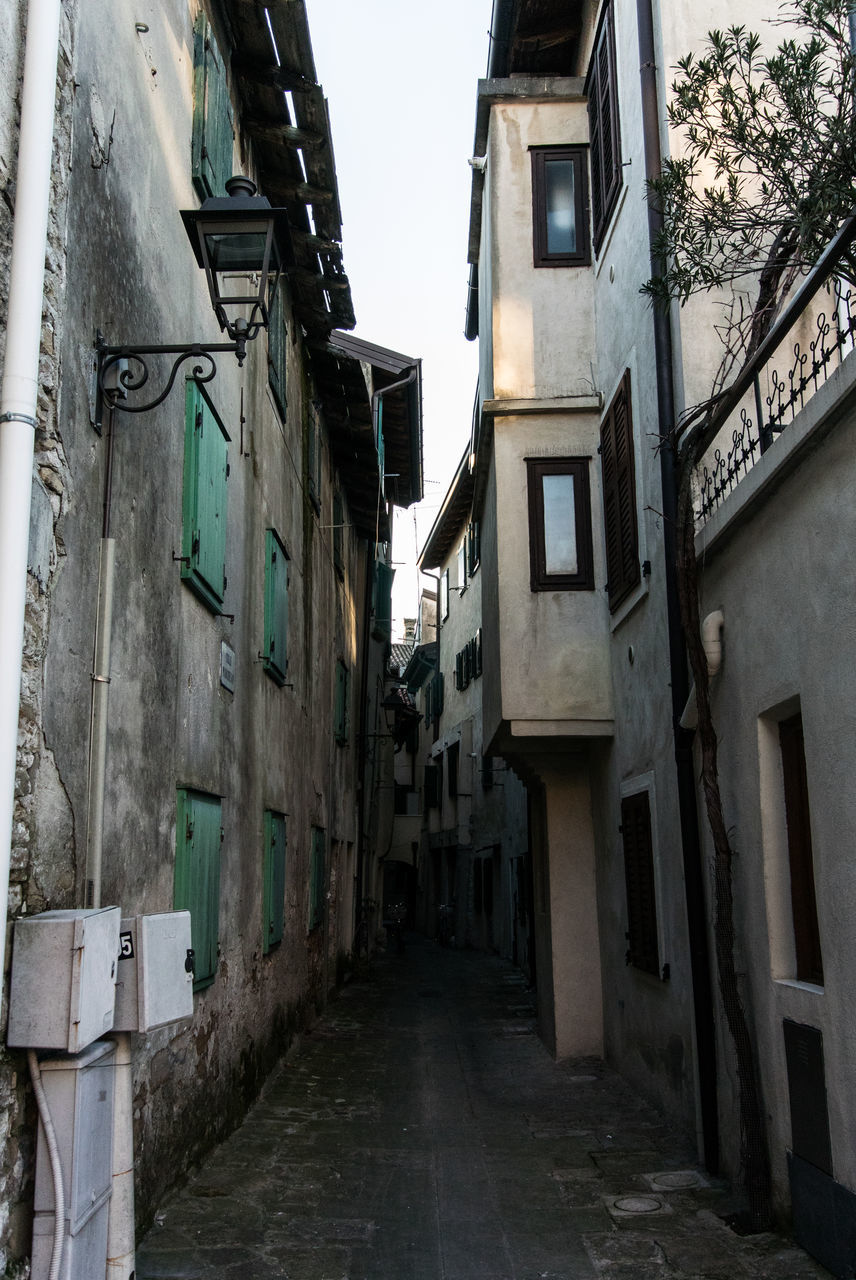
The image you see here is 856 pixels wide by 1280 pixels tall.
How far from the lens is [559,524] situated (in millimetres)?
10555

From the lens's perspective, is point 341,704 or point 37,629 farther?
point 341,704

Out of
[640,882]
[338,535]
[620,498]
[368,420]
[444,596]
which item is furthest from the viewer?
[444,596]

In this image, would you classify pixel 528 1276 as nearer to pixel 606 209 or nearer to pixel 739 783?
pixel 739 783

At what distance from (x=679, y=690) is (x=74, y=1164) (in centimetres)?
508

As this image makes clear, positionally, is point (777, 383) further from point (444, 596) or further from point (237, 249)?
point (444, 596)

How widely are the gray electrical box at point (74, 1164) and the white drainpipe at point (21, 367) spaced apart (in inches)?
24.4

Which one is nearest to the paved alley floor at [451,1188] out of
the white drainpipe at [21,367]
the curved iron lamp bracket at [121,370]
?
the white drainpipe at [21,367]

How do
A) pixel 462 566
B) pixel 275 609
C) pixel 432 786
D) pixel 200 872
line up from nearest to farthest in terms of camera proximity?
pixel 200 872, pixel 275 609, pixel 462 566, pixel 432 786

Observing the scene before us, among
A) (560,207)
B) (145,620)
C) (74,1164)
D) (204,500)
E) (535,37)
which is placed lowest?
(74,1164)

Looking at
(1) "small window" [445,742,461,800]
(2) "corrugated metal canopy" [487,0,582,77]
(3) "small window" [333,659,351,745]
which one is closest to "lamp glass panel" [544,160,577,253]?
(2) "corrugated metal canopy" [487,0,582,77]

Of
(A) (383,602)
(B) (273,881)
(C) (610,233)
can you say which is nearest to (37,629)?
(B) (273,881)

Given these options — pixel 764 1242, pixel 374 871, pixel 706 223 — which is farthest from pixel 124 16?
pixel 374 871

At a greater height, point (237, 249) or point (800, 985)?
point (237, 249)

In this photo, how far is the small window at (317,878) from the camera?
1299 cm
